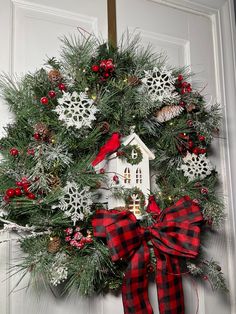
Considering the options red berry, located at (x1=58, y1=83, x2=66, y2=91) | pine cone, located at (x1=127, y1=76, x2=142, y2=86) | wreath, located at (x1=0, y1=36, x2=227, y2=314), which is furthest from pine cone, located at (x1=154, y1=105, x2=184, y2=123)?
red berry, located at (x1=58, y1=83, x2=66, y2=91)

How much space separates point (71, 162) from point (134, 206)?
0.23m

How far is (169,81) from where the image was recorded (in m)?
1.09

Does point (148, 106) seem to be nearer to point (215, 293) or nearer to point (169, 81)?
point (169, 81)

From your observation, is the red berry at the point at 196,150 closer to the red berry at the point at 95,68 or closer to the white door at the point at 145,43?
the white door at the point at 145,43

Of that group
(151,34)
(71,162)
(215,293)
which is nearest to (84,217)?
(71,162)

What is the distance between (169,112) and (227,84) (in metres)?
0.50

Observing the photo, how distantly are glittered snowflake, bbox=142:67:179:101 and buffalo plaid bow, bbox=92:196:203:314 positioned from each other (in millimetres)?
325

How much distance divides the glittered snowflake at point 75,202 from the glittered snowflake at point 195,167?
1.20ft

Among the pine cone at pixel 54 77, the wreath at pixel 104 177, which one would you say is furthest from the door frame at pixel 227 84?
the pine cone at pixel 54 77

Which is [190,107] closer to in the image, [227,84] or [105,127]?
[105,127]

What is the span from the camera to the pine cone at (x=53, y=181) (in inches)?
37.1

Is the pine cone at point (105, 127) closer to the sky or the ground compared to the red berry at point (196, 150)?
closer to the sky

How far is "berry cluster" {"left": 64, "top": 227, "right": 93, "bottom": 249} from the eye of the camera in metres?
0.94

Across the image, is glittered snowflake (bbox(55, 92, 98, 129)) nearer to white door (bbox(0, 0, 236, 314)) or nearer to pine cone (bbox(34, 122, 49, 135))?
pine cone (bbox(34, 122, 49, 135))
